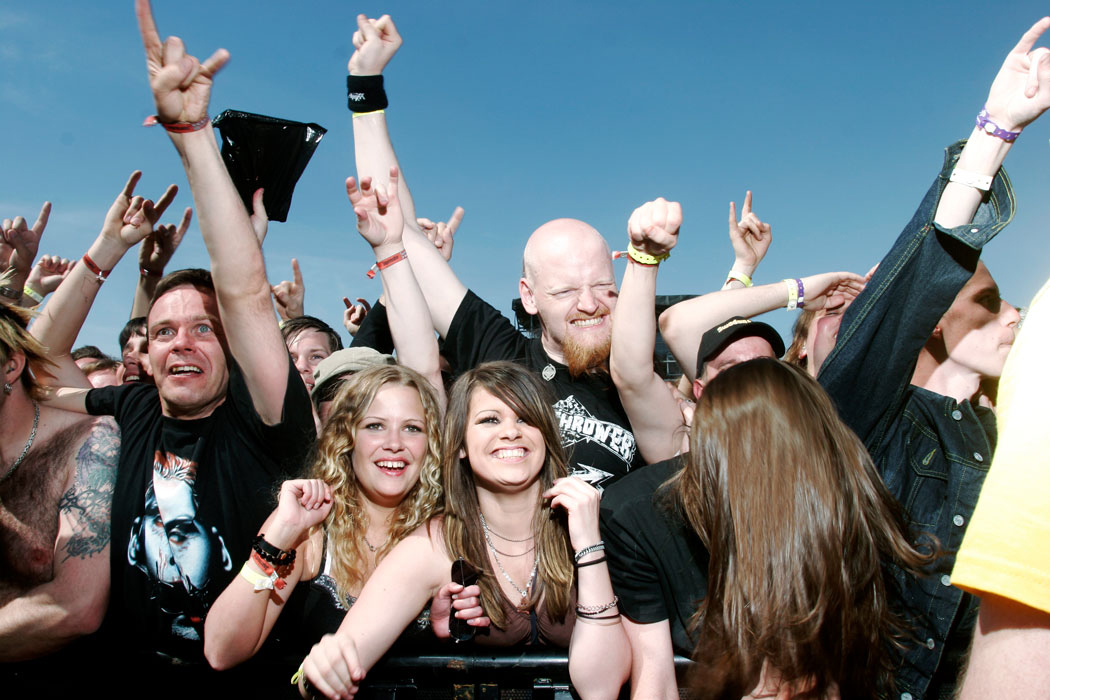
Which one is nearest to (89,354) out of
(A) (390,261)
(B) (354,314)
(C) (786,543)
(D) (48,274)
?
(D) (48,274)

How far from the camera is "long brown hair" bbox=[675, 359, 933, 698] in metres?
2.05

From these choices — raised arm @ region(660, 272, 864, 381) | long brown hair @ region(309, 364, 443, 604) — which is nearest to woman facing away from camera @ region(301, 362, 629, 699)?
long brown hair @ region(309, 364, 443, 604)

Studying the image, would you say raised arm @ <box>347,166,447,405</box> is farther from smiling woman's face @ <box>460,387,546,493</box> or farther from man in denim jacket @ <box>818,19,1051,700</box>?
man in denim jacket @ <box>818,19,1051,700</box>

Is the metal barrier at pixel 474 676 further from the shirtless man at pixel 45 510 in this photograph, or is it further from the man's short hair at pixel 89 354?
the man's short hair at pixel 89 354

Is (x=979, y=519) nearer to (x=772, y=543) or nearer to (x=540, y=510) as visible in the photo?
(x=772, y=543)

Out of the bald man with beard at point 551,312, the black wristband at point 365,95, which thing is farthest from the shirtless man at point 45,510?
the black wristband at point 365,95

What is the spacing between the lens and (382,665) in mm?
2463

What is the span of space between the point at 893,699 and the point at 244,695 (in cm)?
219

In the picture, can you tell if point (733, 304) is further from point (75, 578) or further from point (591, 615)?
point (75, 578)

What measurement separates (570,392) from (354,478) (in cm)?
107

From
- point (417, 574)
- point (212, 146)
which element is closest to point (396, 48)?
point (212, 146)

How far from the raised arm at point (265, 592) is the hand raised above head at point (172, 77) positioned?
144 centimetres

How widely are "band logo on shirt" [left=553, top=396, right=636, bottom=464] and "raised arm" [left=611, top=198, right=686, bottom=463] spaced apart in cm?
6

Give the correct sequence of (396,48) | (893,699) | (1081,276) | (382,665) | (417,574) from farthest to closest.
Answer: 1. (396,48)
2. (417,574)
3. (382,665)
4. (893,699)
5. (1081,276)
